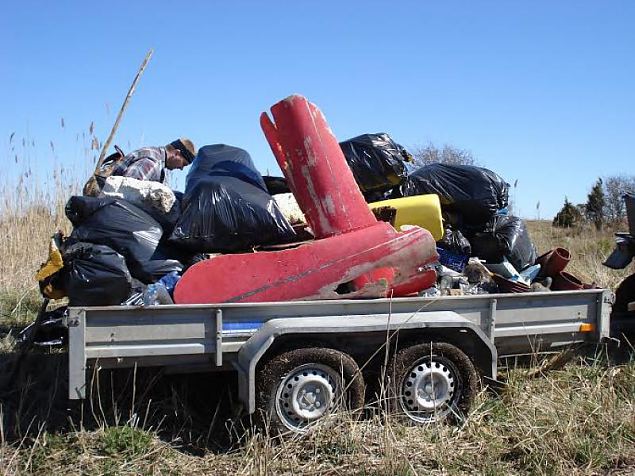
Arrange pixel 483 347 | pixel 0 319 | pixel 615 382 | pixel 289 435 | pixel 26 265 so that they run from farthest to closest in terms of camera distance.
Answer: pixel 26 265, pixel 0 319, pixel 615 382, pixel 483 347, pixel 289 435

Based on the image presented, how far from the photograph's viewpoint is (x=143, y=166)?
17.0 ft

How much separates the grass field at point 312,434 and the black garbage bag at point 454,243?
1.01 m

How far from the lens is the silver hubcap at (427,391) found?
3.72 m

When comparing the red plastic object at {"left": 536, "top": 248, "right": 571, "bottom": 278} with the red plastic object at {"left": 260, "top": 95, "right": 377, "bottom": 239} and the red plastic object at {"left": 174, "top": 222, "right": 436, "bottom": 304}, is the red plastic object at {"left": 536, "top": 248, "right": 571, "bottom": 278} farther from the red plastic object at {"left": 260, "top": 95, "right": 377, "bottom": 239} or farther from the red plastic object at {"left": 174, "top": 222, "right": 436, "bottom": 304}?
the red plastic object at {"left": 260, "top": 95, "right": 377, "bottom": 239}

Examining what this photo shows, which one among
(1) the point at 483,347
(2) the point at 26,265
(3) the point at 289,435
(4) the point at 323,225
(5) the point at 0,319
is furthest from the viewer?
(2) the point at 26,265

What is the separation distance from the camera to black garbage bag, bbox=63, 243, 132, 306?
366 cm

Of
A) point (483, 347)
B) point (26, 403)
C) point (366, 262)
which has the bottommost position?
point (26, 403)

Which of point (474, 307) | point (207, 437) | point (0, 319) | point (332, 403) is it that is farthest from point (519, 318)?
point (0, 319)

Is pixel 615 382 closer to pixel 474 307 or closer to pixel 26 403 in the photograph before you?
pixel 474 307

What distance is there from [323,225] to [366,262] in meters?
0.42

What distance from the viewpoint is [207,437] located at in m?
3.58

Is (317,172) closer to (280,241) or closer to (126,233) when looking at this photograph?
(280,241)

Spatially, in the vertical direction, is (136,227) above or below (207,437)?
above

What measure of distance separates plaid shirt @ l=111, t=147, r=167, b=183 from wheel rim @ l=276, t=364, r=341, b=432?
2.38 metres
